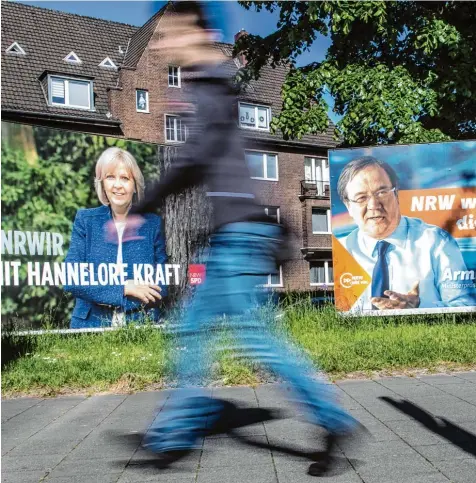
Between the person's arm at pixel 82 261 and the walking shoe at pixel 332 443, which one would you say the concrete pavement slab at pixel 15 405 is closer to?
the walking shoe at pixel 332 443

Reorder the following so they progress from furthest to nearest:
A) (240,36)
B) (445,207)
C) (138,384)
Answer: (445,207), (138,384), (240,36)

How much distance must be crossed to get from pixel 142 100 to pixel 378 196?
25807mm

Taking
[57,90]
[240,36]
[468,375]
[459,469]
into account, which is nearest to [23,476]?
[459,469]

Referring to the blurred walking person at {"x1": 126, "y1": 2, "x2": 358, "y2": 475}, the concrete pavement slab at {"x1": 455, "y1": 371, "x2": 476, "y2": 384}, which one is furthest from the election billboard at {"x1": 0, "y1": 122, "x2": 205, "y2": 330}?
the blurred walking person at {"x1": 126, "y1": 2, "x2": 358, "y2": 475}

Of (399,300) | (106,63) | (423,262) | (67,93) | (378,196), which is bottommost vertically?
(399,300)

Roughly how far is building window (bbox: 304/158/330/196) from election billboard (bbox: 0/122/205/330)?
91.8 ft

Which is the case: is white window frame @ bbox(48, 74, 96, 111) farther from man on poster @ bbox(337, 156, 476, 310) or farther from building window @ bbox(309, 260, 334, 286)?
man on poster @ bbox(337, 156, 476, 310)

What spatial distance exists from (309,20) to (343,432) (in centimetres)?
1445

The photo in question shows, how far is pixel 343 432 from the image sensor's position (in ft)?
9.93

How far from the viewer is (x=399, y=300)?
10617 millimetres

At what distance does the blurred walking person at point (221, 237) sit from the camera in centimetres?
285

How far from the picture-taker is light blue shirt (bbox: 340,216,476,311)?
35.1ft

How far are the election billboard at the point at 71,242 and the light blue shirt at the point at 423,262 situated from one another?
3.04 m

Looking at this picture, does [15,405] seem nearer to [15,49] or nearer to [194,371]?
[194,371]
